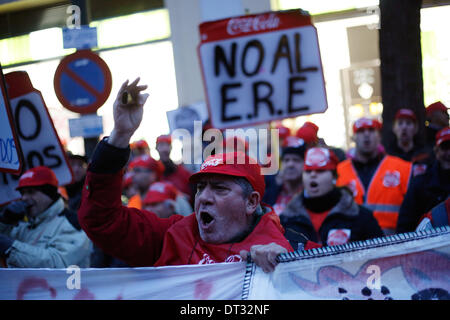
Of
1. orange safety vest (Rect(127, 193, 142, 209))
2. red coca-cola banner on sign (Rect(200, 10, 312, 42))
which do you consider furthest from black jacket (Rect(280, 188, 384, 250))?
orange safety vest (Rect(127, 193, 142, 209))

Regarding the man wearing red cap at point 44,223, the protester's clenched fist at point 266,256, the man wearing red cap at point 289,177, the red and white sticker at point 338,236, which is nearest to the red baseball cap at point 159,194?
the man wearing red cap at point 289,177

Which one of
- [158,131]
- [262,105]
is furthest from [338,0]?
[262,105]

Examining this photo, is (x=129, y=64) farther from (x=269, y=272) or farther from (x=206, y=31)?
(x=269, y=272)

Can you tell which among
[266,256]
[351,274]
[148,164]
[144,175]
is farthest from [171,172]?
[351,274]

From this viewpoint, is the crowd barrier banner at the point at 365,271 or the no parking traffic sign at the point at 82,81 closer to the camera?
the crowd barrier banner at the point at 365,271

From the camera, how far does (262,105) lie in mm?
5133

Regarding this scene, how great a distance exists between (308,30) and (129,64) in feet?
28.8

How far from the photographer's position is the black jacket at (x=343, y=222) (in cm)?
472

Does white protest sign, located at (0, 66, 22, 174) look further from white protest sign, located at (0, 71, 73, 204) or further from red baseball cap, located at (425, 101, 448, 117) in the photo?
red baseball cap, located at (425, 101, 448, 117)

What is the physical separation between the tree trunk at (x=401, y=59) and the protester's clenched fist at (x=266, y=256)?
4432 mm

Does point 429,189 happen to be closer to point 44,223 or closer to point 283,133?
point 44,223

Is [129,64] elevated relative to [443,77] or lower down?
elevated

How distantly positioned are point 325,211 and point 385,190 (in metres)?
1.05

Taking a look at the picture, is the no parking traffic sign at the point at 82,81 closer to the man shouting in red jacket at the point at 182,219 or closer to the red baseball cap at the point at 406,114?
the man shouting in red jacket at the point at 182,219
